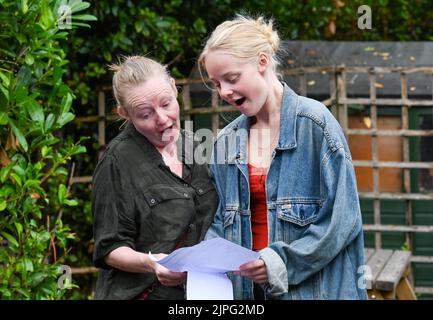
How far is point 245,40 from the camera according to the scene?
3008mm

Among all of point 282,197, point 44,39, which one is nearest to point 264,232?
point 282,197

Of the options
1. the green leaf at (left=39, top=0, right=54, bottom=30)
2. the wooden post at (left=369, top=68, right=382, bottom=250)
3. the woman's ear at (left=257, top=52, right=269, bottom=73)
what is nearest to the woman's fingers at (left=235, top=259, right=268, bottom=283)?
the woman's ear at (left=257, top=52, right=269, bottom=73)

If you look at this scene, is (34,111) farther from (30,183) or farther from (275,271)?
(275,271)

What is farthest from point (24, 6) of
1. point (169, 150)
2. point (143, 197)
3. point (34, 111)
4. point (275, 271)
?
point (275, 271)

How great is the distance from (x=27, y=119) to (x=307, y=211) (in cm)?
161

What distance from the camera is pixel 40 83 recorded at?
424 cm

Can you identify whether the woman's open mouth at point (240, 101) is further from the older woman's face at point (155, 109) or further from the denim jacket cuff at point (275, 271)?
the denim jacket cuff at point (275, 271)

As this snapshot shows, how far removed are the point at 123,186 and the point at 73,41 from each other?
391 cm

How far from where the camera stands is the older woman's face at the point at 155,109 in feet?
10.2

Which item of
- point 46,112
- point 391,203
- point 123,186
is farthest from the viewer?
point 391,203

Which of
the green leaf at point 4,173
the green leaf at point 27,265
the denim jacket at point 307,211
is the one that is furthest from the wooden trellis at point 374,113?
the denim jacket at point 307,211

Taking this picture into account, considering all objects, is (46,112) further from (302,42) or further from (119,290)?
(302,42)

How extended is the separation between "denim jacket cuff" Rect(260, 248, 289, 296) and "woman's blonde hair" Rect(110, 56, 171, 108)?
27.7 inches

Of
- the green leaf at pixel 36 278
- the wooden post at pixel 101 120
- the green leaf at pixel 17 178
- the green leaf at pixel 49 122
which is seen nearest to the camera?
the green leaf at pixel 17 178
